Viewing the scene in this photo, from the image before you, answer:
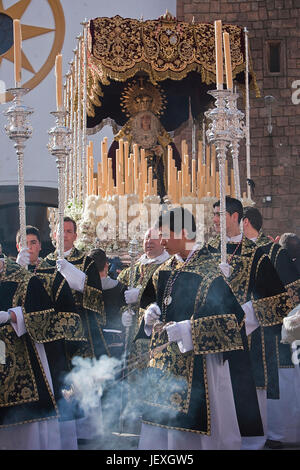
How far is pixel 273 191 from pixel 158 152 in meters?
3.14

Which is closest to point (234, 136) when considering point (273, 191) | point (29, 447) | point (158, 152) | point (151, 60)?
point (29, 447)

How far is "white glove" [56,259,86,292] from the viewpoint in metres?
5.81

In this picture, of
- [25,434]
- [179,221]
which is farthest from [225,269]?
[25,434]

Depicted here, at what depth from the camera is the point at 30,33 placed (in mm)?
13391

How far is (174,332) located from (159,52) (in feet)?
16.4

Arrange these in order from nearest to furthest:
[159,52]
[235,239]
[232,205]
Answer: [232,205] → [235,239] → [159,52]

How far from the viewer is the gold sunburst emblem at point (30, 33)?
43.8 ft

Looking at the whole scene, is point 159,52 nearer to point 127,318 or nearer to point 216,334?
point 127,318

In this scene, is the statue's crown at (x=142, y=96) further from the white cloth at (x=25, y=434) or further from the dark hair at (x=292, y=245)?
the white cloth at (x=25, y=434)

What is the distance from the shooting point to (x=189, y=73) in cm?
954

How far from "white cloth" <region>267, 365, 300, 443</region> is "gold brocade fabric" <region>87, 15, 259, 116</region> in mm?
3609

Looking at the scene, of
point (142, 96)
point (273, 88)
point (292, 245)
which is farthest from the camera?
point (273, 88)

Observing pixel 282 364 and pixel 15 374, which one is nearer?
pixel 15 374

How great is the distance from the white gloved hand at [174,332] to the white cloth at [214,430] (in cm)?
30
